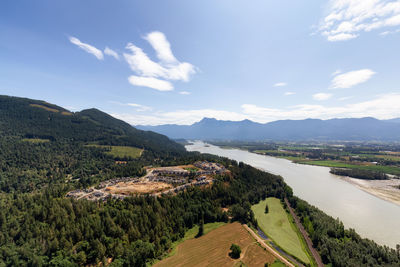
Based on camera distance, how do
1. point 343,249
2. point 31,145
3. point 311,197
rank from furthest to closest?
point 31,145, point 311,197, point 343,249

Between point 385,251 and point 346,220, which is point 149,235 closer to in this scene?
point 385,251

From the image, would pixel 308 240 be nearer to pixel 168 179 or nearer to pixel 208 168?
pixel 208 168

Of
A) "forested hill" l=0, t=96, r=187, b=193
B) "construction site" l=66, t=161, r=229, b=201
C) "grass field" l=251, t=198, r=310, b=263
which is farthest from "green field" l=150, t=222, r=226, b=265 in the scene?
"forested hill" l=0, t=96, r=187, b=193

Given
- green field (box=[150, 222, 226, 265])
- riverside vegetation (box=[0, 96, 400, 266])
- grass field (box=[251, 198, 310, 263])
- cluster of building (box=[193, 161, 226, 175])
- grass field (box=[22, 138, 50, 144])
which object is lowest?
green field (box=[150, 222, 226, 265])

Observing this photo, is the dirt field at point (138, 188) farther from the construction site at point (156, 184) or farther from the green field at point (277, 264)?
the green field at point (277, 264)

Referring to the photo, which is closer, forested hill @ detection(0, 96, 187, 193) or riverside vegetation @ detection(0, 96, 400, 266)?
riverside vegetation @ detection(0, 96, 400, 266)

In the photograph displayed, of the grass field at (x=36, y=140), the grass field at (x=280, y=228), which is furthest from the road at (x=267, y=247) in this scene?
the grass field at (x=36, y=140)

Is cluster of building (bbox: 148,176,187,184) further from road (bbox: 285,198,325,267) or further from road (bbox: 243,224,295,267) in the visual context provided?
road (bbox: 285,198,325,267)

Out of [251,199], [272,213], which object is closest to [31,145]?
[251,199]
